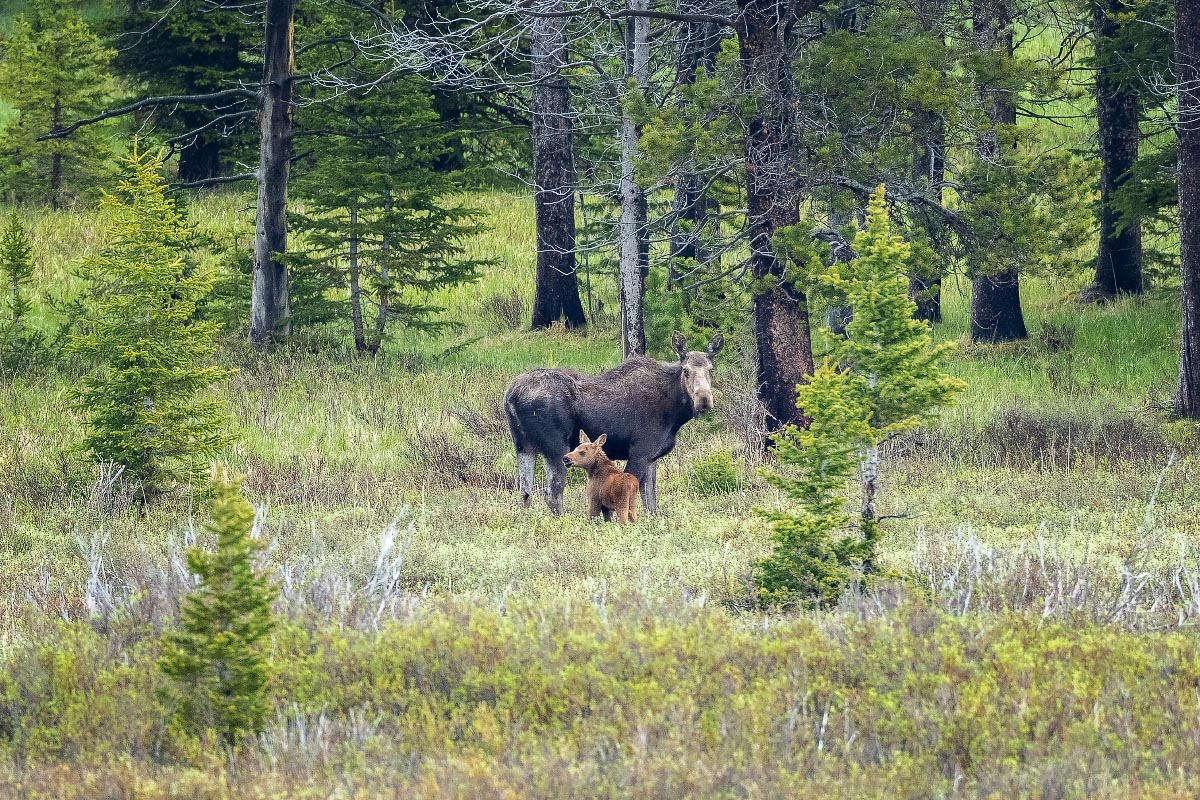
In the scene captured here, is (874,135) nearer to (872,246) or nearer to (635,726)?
(872,246)

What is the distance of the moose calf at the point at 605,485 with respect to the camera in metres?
10.8

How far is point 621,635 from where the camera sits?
264 inches

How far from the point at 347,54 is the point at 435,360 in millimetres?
5658

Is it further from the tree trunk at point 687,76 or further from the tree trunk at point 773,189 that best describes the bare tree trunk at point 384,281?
the tree trunk at point 773,189

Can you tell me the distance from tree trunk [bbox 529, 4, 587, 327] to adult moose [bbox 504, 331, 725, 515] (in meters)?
10.0

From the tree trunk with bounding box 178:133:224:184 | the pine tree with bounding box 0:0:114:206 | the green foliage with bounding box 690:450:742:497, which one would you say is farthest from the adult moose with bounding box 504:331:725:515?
the tree trunk with bounding box 178:133:224:184

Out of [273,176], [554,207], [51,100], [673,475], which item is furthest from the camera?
[51,100]

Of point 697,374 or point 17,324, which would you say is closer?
point 697,374

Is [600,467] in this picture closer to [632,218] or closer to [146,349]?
[146,349]

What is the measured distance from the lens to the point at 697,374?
444 inches

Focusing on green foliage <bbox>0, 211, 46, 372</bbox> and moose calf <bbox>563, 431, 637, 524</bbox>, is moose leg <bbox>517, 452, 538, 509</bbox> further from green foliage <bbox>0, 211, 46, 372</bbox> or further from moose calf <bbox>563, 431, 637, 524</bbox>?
green foliage <bbox>0, 211, 46, 372</bbox>

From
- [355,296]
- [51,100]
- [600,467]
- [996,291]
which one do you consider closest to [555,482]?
[600,467]

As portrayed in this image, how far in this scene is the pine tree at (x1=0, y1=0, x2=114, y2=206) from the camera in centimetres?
2980

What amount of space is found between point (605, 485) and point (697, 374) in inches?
50.1
